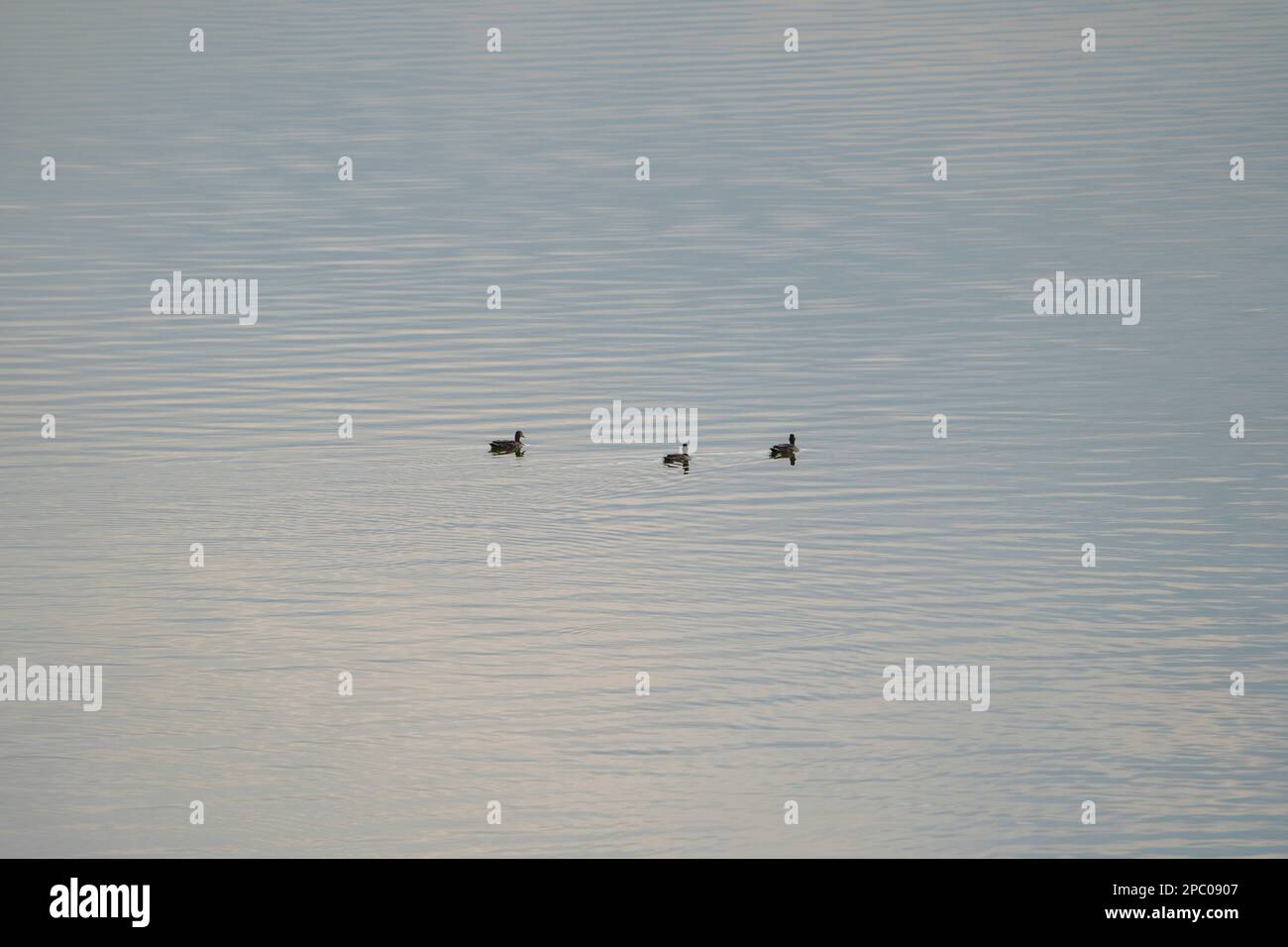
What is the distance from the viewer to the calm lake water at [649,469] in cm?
1689

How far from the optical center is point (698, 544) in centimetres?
2289

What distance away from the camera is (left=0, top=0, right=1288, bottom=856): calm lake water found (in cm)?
1689

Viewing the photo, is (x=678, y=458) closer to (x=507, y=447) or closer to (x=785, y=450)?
(x=785, y=450)

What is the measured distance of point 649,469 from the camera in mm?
25953

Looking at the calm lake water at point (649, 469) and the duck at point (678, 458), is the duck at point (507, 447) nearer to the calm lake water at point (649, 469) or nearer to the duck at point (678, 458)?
the calm lake water at point (649, 469)

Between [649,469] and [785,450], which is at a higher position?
[785,450]

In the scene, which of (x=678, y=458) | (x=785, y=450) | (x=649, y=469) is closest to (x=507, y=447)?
(x=649, y=469)

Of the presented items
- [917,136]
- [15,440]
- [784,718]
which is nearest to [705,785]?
[784,718]

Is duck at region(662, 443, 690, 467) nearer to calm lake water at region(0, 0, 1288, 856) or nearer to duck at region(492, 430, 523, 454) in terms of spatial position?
calm lake water at region(0, 0, 1288, 856)

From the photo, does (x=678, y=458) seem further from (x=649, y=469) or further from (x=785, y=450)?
(x=785, y=450)

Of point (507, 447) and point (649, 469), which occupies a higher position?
point (507, 447)

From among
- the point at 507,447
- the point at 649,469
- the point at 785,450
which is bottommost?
the point at 649,469

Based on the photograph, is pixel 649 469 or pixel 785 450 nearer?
pixel 785 450

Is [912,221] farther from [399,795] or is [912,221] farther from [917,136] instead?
[399,795]
